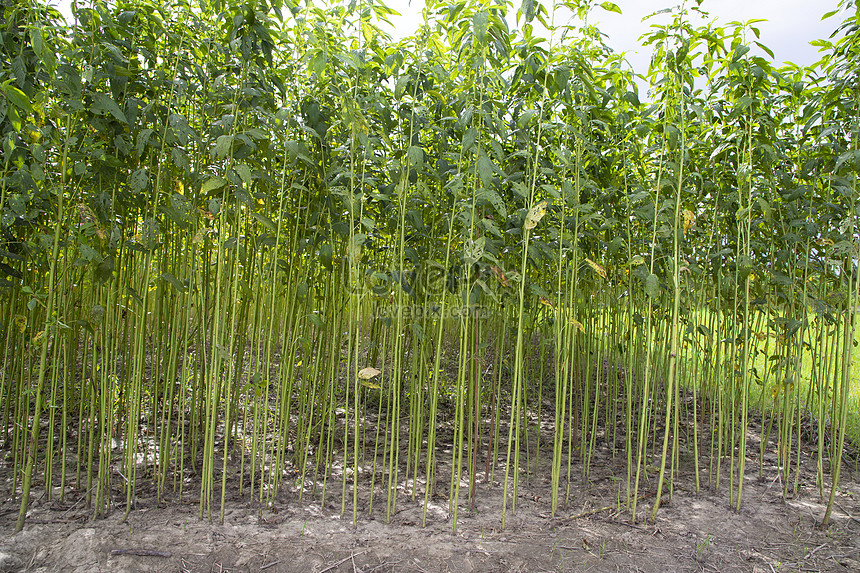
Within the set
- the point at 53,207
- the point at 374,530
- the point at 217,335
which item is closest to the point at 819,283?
the point at 374,530

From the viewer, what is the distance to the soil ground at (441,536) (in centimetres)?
189

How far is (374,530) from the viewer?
214 centimetres

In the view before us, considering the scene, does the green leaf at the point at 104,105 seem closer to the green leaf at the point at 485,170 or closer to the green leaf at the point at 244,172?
the green leaf at the point at 244,172

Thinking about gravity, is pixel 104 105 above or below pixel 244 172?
above

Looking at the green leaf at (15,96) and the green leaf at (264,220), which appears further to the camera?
the green leaf at (264,220)

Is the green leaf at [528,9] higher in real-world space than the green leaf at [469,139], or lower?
higher

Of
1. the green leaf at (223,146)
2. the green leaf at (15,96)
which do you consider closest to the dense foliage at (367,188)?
the green leaf at (223,146)

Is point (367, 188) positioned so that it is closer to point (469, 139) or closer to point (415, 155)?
point (415, 155)

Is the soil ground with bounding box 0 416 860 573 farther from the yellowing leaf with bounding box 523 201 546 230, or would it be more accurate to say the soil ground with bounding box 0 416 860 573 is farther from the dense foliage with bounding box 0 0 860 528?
the yellowing leaf with bounding box 523 201 546 230

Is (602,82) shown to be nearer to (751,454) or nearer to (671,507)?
(671,507)

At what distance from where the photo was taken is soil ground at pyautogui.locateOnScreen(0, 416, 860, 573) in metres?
1.89

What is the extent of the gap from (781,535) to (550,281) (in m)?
1.51

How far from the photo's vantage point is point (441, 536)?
2.10 meters

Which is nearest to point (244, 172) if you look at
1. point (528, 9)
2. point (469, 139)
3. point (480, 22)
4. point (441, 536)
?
point (469, 139)
